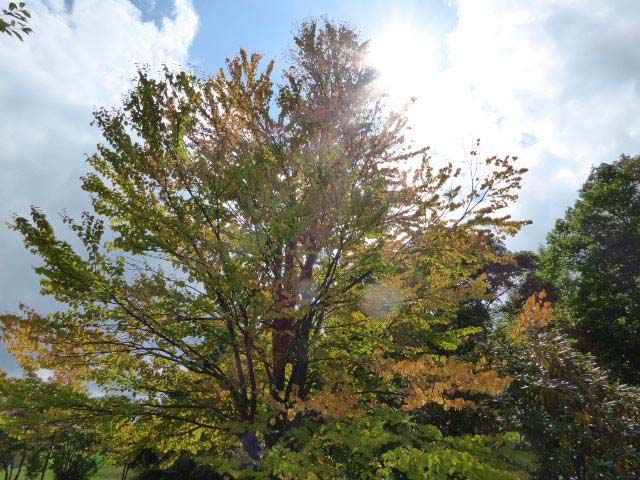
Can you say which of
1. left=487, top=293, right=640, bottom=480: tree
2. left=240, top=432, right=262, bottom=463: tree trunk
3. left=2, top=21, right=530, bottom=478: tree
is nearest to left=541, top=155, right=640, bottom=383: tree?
left=487, top=293, right=640, bottom=480: tree

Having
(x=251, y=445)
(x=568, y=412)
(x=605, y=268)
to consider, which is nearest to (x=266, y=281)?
(x=251, y=445)

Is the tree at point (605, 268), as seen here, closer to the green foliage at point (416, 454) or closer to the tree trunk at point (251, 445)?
the green foliage at point (416, 454)

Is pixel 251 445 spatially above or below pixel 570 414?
above

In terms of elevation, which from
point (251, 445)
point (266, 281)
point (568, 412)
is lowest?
point (568, 412)

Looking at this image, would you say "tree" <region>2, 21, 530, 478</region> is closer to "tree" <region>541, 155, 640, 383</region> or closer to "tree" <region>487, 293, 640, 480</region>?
"tree" <region>487, 293, 640, 480</region>

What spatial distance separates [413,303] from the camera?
5074 mm

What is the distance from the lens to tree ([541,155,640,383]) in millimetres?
15727

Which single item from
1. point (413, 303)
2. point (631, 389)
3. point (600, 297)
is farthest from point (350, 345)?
point (600, 297)

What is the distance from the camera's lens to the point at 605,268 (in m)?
17.3

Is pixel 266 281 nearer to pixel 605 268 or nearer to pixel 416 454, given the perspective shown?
pixel 416 454

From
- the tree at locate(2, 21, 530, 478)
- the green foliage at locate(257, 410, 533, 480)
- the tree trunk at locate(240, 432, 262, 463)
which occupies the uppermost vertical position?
the tree at locate(2, 21, 530, 478)

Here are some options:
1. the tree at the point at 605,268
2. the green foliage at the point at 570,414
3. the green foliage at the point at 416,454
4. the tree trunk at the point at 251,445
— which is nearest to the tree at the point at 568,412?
the green foliage at the point at 570,414

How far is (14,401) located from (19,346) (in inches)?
31.3

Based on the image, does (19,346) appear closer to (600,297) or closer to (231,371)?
(231,371)
